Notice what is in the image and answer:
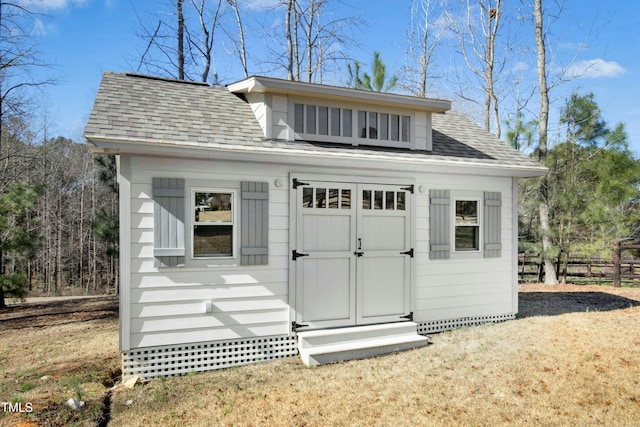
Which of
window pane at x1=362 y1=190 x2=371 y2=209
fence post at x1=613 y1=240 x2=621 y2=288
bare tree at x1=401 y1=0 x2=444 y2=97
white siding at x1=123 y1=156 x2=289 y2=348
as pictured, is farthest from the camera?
bare tree at x1=401 y1=0 x2=444 y2=97

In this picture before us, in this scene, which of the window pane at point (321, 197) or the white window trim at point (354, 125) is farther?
the white window trim at point (354, 125)

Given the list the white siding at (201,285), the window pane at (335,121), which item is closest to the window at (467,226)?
the window pane at (335,121)

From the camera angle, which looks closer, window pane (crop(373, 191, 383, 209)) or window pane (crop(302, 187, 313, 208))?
window pane (crop(302, 187, 313, 208))

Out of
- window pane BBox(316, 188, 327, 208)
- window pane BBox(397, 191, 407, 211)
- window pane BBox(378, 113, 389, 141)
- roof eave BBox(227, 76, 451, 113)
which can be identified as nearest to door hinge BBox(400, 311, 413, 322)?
window pane BBox(397, 191, 407, 211)

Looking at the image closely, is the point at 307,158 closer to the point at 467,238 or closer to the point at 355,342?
the point at 355,342

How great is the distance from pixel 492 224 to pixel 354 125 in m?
2.91

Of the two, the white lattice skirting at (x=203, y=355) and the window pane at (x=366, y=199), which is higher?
the window pane at (x=366, y=199)

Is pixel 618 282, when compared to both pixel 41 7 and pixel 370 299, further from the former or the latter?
pixel 41 7

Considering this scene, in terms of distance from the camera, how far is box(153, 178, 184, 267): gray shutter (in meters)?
4.97

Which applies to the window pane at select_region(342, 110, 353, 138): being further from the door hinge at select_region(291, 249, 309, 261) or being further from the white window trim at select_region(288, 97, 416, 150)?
the door hinge at select_region(291, 249, 309, 261)

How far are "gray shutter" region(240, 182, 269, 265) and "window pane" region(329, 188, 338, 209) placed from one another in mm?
938

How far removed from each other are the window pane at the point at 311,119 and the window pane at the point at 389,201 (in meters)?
1.48

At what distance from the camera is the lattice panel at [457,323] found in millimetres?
6461

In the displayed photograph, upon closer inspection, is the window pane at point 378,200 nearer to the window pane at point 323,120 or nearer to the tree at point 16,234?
the window pane at point 323,120
